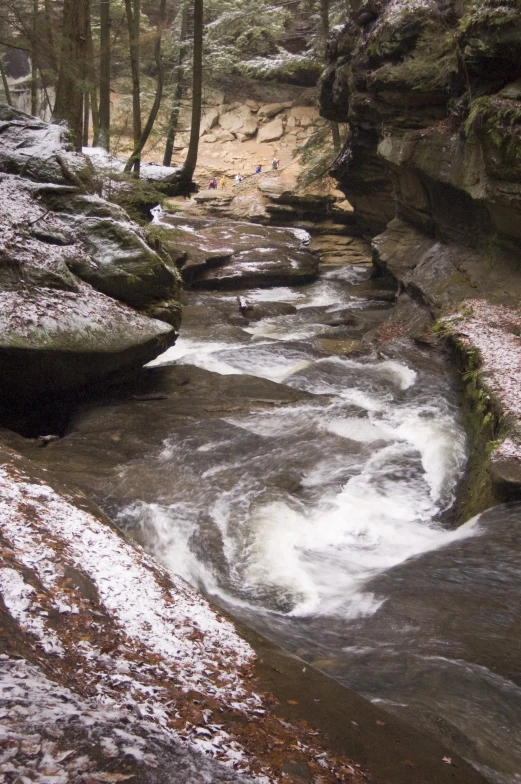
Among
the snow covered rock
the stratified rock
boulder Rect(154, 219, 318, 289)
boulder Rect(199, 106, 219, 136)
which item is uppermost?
boulder Rect(199, 106, 219, 136)

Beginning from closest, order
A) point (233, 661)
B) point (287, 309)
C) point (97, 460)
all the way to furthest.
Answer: point (233, 661) → point (97, 460) → point (287, 309)

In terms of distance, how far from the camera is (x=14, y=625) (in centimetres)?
285

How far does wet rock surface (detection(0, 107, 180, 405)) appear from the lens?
290 inches

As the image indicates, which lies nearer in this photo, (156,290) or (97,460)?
(97,460)

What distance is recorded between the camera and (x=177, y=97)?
2627 centimetres

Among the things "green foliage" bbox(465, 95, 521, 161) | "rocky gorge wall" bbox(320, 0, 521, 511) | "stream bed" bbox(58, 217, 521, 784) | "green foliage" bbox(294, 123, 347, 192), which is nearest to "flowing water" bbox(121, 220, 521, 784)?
"stream bed" bbox(58, 217, 521, 784)

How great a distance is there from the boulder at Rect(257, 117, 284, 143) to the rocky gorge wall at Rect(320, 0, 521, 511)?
2186 centimetres

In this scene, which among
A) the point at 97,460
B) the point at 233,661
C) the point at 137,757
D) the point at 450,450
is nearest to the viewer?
the point at 137,757

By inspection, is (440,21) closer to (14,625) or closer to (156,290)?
(156,290)

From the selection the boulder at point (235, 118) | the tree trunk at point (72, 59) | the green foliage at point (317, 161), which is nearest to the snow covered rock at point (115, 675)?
the tree trunk at point (72, 59)

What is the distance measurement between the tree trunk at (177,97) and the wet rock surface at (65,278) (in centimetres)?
1616

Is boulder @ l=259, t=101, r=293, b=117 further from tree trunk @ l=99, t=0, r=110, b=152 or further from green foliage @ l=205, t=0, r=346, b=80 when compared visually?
tree trunk @ l=99, t=0, r=110, b=152

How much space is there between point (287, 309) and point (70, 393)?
317 inches

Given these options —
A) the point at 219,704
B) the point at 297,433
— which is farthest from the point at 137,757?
the point at 297,433
